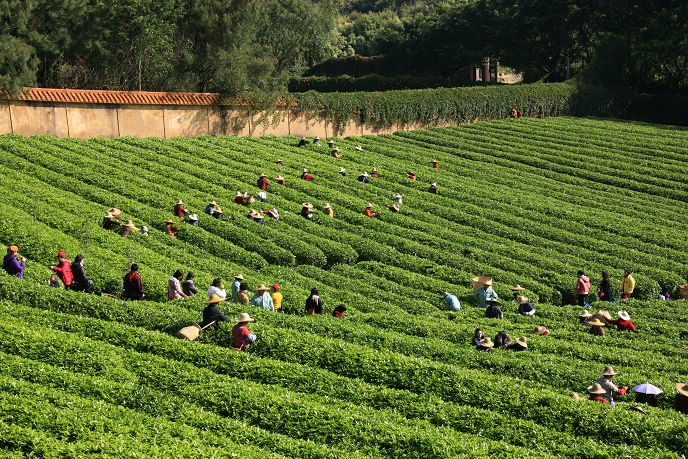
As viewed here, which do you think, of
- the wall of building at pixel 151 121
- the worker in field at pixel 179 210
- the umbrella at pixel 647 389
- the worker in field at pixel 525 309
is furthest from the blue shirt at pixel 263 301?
the wall of building at pixel 151 121

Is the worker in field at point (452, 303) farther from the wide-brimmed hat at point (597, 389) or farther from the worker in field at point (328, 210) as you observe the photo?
the worker in field at point (328, 210)

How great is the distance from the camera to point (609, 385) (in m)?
17.6

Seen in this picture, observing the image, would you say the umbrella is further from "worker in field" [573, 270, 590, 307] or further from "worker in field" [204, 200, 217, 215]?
"worker in field" [204, 200, 217, 215]

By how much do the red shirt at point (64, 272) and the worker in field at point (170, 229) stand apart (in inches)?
240

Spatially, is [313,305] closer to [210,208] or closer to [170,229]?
[170,229]

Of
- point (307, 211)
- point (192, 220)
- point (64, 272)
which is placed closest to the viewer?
point (64, 272)

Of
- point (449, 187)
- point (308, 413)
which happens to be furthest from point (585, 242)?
point (308, 413)

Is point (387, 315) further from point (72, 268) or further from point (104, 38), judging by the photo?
point (104, 38)

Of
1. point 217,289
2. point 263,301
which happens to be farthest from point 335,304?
point 217,289

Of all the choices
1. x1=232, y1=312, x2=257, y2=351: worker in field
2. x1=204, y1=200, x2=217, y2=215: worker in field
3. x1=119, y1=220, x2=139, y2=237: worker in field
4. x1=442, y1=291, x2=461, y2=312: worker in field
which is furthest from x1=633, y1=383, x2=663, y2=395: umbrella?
x1=204, y1=200, x2=217, y2=215: worker in field

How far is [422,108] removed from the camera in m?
54.1

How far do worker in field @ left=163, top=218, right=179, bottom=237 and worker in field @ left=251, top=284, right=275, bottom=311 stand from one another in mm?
6400

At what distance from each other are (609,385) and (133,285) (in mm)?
11385

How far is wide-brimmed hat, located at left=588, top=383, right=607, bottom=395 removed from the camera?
17.2m
